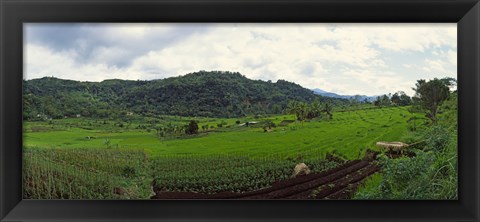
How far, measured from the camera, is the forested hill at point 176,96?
5.50 feet

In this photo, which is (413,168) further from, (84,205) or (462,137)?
(84,205)

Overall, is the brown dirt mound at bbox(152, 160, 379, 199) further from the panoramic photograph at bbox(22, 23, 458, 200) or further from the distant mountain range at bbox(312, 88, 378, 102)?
the distant mountain range at bbox(312, 88, 378, 102)

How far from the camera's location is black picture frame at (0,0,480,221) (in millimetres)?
1490

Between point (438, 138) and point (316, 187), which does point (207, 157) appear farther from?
point (438, 138)

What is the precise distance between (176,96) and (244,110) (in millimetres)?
295

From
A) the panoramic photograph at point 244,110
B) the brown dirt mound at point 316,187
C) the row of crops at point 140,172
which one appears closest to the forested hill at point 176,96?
the panoramic photograph at point 244,110

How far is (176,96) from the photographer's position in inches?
68.1

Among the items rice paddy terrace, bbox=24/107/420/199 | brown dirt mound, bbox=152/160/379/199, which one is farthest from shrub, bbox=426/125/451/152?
brown dirt mound, bbox=152/160/379/199

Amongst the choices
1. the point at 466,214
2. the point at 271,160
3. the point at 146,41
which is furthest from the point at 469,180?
the point at 146,41
